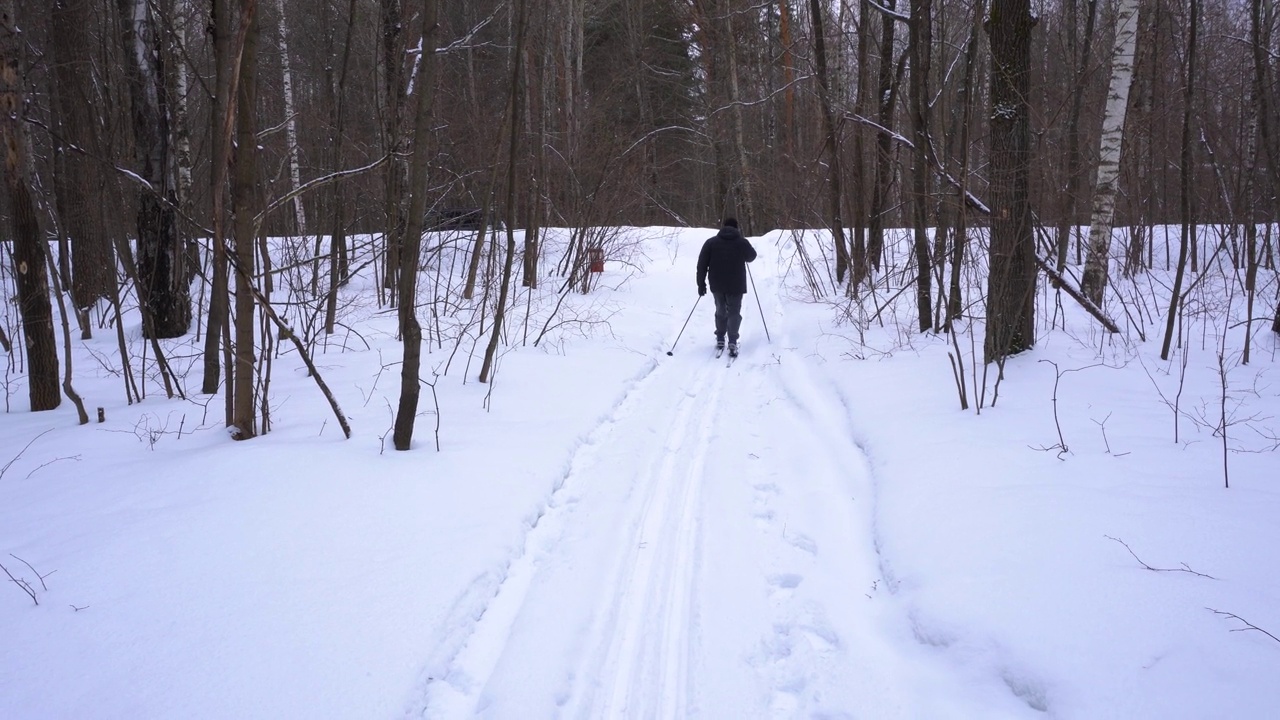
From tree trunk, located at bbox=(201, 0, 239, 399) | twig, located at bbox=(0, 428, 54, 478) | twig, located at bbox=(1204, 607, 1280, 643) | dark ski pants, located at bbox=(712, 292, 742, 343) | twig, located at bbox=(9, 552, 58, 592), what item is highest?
tree trunk, located at bbox=(201, 0, 239, 399)

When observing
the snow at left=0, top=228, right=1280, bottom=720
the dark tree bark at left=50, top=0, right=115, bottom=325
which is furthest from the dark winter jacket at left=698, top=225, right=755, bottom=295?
the dark tree bark at left=50, top=0, right=115, bottom=325

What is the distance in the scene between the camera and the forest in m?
6.38

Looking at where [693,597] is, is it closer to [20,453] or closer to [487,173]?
[20,453]

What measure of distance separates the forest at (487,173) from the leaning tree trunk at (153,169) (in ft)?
0.13

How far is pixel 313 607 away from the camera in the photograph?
3340mm

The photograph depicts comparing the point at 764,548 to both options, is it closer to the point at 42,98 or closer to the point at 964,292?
the point at 964,292

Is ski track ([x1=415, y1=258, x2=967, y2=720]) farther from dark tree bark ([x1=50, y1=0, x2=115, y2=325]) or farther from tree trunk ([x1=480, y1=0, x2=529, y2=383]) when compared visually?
dark tree bark ([x1=50, y1=0, x2=115, y2=325])

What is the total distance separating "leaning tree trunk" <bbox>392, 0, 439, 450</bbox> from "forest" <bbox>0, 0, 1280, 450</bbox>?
0.09 feet

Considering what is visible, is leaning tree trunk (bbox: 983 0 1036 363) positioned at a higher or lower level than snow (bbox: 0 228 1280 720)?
higher

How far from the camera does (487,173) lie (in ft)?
43.1

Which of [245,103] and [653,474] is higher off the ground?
[245,103]

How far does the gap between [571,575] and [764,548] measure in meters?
1.18

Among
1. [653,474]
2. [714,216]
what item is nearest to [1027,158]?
[653,474]

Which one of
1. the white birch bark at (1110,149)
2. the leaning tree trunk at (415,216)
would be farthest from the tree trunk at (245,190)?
the white birch bark at (1110,149)
